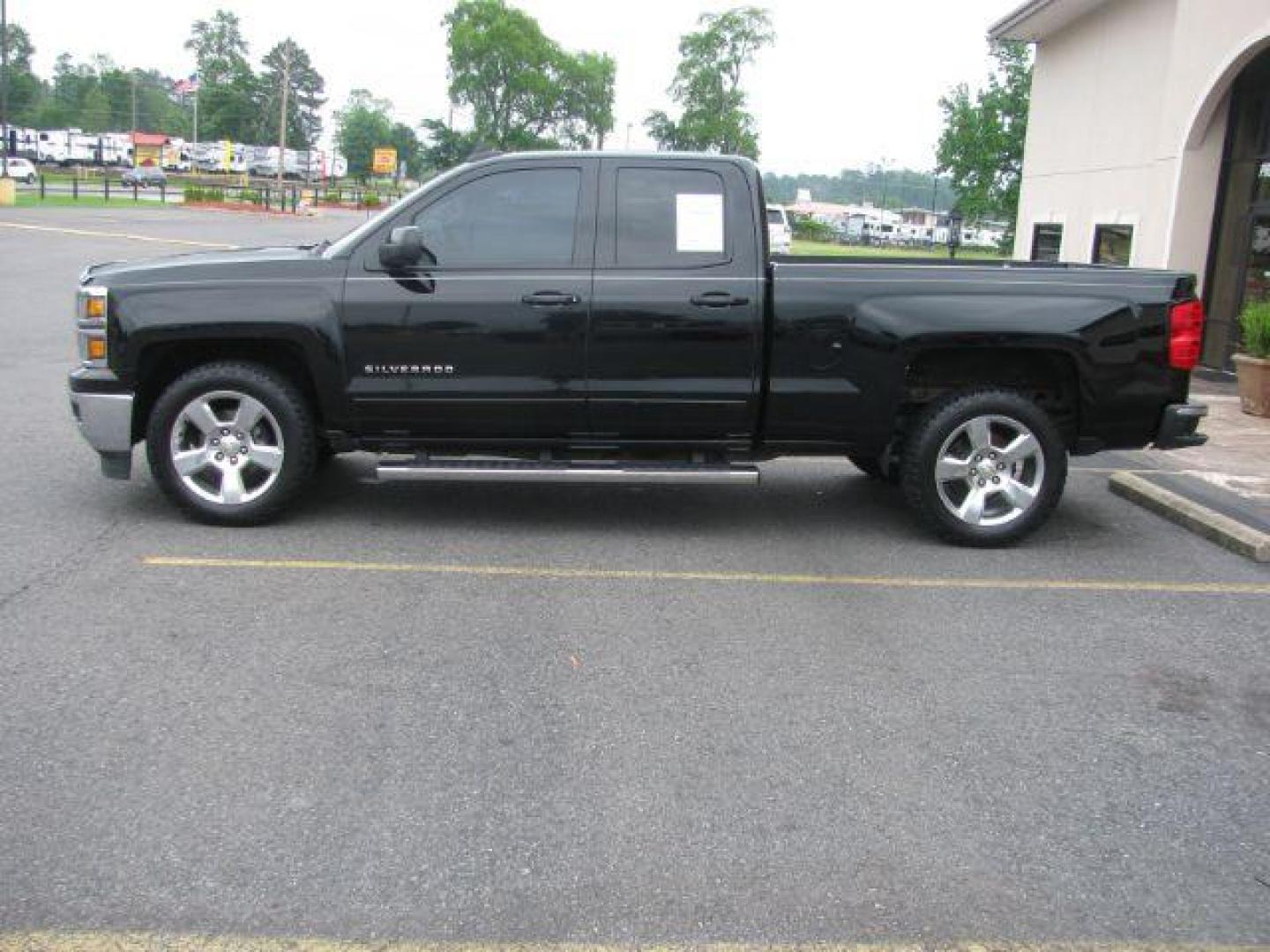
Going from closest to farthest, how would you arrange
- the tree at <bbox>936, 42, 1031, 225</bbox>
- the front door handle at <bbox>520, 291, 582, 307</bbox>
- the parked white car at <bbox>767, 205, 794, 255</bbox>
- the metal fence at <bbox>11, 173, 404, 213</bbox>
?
the front door handle at <bbox>520, 291, 582, 307</bbox>, the parked white car at <bbox>767, 205, 794, 255</bbox>, the tree at <bbox>936, 42, 1031, 225</bbox>, the metal fence at <bbox>11, 173, 404, 213</bbox>

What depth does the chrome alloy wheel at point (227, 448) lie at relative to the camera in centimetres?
654

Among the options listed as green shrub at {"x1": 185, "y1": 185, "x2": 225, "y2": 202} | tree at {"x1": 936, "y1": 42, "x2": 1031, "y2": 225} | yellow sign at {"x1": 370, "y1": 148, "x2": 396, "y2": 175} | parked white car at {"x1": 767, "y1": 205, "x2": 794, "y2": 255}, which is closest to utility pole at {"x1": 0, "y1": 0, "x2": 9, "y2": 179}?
green shrub at {"x1": 185, "y1": 185, "x2": 225, "y2": 202}

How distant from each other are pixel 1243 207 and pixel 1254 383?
3102 millimetres

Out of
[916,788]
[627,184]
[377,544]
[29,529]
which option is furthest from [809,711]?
[29,529]

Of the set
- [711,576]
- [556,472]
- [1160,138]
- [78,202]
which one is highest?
[1160,138]

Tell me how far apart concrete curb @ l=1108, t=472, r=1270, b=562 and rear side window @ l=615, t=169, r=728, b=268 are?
10.9 feet

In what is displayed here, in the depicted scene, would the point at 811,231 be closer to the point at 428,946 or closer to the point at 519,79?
the point at 519,79

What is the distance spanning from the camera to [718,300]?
646cm

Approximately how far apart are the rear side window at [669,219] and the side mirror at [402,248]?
1.09 m

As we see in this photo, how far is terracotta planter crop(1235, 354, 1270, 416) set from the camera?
1116 centimetres

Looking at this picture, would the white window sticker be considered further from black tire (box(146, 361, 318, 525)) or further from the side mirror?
black tire (box(146, 361, 318, 525))

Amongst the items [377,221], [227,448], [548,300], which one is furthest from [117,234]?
[548,300]

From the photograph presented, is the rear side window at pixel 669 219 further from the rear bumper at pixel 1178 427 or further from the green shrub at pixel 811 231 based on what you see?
the green shrub at pixel 811 231

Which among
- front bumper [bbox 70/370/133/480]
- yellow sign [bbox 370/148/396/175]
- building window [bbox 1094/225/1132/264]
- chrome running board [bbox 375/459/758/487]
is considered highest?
yellow sign [bbox 370/148/396/175]
